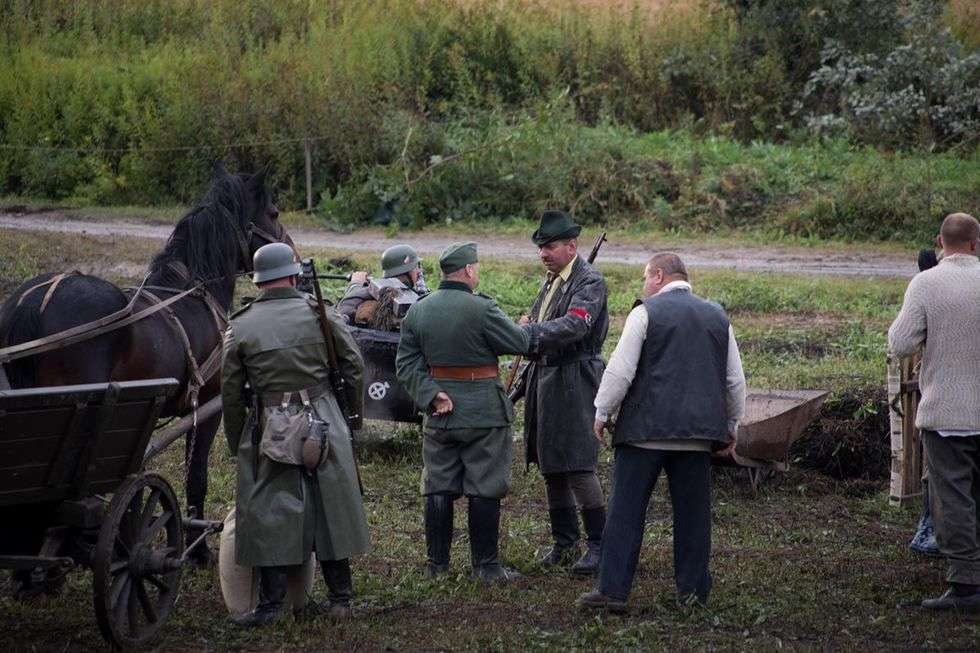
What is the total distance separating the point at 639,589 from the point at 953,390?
1816 millimetres

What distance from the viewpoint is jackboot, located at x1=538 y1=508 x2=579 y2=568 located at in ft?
23.3

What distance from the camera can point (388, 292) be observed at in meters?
8.96

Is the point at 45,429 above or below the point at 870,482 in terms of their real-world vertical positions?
above

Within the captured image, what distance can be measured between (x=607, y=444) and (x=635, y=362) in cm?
374

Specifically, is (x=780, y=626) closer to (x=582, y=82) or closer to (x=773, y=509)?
(x=773, y=509)

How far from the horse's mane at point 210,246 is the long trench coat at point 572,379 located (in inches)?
78.2

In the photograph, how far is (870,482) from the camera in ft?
28.8

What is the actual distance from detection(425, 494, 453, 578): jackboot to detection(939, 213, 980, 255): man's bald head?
281 cm

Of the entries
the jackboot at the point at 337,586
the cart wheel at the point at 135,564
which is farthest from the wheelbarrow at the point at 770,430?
the cart wheel at the point at 135,564

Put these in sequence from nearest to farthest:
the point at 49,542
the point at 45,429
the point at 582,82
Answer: the point at 45,429
the point at 49,542
the point at 582,82

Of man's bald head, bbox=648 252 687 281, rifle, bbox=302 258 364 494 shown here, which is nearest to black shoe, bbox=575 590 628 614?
rifle, bbox=302 258 364 494

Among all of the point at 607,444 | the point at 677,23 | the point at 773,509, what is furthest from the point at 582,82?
the point at 773,509

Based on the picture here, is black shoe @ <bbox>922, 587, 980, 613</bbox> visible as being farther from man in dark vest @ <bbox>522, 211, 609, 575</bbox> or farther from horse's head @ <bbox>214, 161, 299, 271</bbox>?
horse's head @ <bbox>214, 161, 299, 271</bbox>

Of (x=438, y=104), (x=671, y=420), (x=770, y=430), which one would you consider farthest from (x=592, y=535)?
(x=438, y=104)
